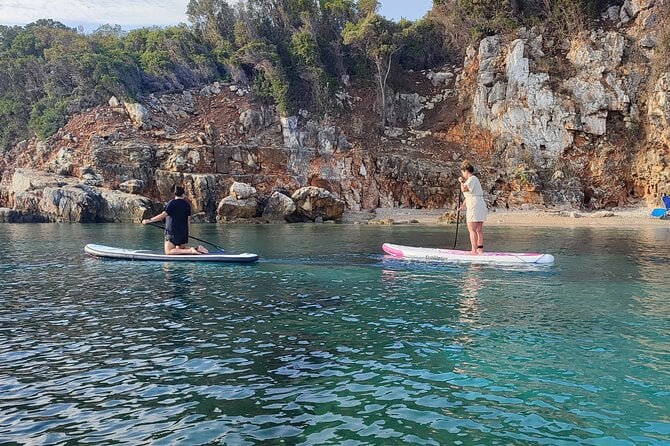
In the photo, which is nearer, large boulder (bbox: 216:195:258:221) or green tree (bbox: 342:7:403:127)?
large boulder (bbox: 216:195:258:221)

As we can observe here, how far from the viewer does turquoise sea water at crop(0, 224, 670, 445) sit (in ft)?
17.3

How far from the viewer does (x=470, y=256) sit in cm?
1714

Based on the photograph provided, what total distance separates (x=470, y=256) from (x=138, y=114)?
3534cm

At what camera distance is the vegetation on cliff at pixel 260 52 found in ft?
156

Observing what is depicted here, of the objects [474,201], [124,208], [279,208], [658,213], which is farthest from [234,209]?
[658,213]

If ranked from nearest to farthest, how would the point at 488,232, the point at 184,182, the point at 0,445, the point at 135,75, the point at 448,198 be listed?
1. the point at 0,445
2. the point at 488,232
3. the point at 184,182
4. the point at 448,198
5. the point at 135,75

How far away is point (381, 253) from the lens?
20.0 metres

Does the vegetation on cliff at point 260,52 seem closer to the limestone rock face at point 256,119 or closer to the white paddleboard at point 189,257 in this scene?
the limestone rock face at point 256,119

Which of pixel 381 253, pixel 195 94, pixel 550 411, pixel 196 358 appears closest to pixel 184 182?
pixel 195 94

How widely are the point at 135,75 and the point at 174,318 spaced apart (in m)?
42.6

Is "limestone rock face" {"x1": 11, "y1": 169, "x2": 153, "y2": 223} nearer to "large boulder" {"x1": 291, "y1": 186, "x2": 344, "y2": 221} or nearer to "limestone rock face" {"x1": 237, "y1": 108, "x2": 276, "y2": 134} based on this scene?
"large boulder" {"x1": 291, "y1": 186, "x2": 344, "y2": 221}

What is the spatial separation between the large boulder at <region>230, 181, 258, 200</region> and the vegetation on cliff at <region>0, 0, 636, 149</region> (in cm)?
1066

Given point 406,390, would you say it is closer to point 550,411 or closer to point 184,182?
point 550,411

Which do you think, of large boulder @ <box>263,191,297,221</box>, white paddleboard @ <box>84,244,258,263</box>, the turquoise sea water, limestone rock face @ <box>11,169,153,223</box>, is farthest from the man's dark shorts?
limestone rock face @ <box>11,169,153,223</box>
